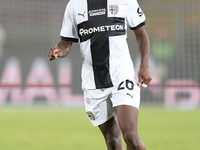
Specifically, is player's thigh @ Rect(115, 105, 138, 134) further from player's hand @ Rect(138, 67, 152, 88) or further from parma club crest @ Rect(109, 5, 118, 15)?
parma club crest @ Rect(109, 5, 118, 15)

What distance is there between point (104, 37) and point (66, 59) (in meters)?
9.52

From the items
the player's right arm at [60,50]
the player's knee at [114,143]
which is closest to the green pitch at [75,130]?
the player's knee at [114,143]

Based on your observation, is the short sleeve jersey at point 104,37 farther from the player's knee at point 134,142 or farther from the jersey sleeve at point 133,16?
the player's knee at point 134,142

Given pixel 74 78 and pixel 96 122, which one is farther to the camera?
pixel 74 78

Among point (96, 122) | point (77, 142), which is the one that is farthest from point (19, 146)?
point (96, 122)

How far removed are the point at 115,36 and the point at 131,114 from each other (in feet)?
2.52

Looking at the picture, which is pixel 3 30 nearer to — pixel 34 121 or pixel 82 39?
pixel 34 121

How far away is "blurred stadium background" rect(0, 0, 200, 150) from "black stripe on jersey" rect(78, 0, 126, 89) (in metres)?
7.51

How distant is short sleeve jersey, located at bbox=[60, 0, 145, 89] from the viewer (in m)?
3.89

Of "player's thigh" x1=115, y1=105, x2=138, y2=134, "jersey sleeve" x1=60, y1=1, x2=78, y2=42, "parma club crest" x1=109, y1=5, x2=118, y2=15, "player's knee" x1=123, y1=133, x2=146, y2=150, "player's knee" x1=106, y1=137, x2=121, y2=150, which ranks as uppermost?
"parma club crest" x1=109, y1=5, x2=118, y2=15

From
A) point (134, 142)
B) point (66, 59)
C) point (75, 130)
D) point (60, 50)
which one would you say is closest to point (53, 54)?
point (60, 50)

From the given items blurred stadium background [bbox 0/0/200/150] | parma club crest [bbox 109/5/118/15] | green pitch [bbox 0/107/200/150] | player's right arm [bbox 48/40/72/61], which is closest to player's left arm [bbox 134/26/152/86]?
parma club crest [bbox 109/5/118/15]

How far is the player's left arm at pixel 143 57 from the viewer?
3893mm

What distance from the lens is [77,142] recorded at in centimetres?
666
